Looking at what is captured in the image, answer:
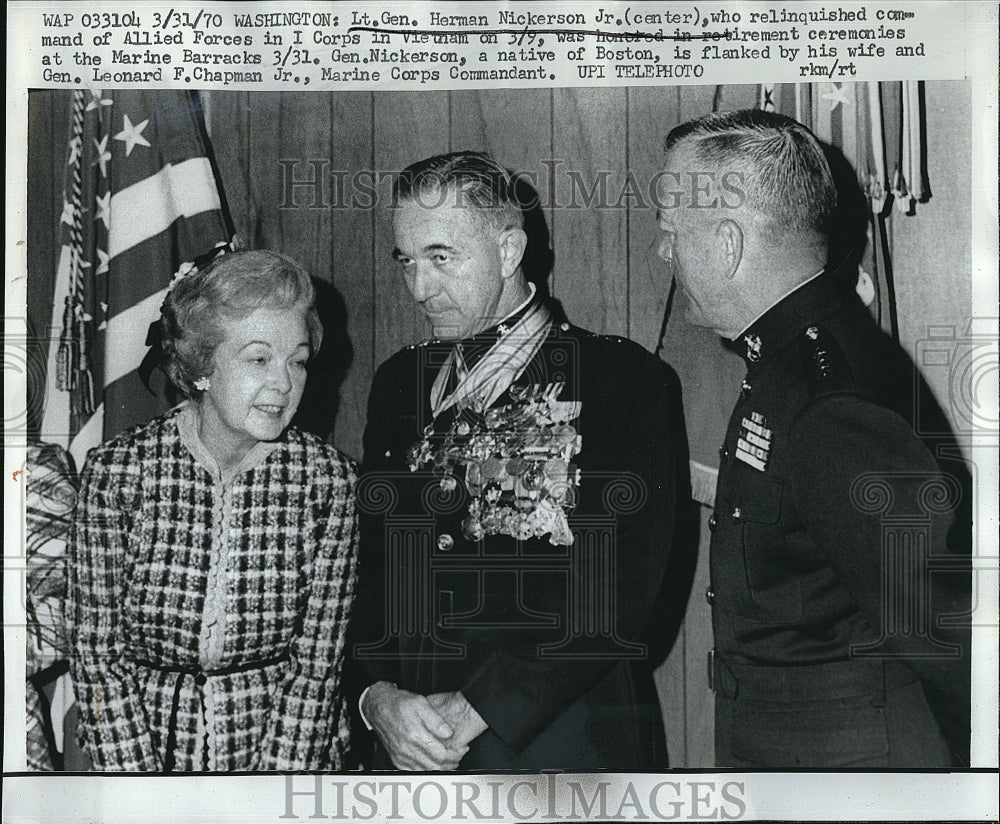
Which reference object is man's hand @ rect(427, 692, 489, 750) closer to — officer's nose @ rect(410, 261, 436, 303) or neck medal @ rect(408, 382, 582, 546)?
neck medal @ rect(408, 382, 582, 546)

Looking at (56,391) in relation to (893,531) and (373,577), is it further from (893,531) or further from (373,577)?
(893,531)

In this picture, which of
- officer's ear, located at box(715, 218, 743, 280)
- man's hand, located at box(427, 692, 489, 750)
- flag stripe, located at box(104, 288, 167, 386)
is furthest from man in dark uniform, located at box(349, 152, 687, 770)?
flag stripe, located at box(104, 288, 167, 386)

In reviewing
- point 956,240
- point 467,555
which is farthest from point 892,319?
point 467,555

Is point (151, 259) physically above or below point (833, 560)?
above

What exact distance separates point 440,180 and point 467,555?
2.36 feet

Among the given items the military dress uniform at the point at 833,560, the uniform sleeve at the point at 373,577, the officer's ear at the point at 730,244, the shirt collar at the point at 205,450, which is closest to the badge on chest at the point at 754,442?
the military dress uniform at the point at 833,560

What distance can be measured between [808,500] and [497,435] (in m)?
0.59

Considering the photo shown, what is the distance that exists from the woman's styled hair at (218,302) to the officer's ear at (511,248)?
370 mm

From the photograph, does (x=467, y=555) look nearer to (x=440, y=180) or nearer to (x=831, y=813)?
(x=440, y=180)

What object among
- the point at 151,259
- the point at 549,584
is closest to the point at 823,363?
the point at 549,584

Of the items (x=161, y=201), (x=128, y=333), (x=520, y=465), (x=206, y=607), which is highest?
(x=161, y=201)

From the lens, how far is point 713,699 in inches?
77.2

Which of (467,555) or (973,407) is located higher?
(973,407)

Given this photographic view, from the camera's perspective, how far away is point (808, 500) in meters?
1.92
